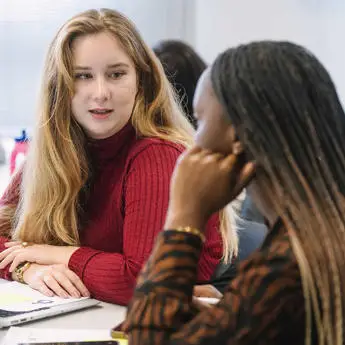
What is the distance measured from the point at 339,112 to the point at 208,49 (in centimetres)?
248

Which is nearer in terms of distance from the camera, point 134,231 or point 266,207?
point 266,207

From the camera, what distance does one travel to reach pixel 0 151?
10.6 feet

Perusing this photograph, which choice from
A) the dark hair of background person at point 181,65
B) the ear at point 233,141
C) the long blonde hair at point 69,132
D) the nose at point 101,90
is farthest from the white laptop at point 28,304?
the dark hair of background person at point 181,65

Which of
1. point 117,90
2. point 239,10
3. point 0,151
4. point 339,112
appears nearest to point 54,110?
point 117,90

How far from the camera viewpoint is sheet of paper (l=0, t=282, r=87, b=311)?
1480 mm

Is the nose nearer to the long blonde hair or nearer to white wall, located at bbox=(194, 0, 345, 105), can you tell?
the long blonde hair

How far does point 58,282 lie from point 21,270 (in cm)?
15

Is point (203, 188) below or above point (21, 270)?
above

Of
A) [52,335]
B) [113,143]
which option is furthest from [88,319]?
[113,143]

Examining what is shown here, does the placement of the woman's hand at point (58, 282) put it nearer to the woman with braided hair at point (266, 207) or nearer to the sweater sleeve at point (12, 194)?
the sweater sleeve at point (12, 194)

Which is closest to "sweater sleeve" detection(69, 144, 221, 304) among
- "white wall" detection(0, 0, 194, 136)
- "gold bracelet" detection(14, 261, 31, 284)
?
"gold bracelet" detection(14, 261, 31, 284)

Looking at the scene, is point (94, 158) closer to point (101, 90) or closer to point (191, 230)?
point (101, 90)

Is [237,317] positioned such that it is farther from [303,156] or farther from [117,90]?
[117,90]

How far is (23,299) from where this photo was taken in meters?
1.55
